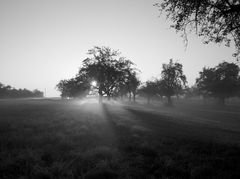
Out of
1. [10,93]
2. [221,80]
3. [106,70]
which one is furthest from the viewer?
[10,93]

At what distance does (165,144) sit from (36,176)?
277 inches

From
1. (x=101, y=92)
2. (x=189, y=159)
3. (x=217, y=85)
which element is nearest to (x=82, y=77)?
(x=101, y=92)

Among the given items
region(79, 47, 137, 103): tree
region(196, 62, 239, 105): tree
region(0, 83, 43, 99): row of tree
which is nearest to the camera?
region(79, 47, 137, 103): tree

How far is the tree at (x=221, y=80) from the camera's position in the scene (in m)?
63.8

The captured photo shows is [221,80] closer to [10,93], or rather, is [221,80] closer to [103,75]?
[103,75]

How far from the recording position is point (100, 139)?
10.9 metres

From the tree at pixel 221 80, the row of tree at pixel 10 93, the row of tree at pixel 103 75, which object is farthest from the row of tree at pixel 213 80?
the row of tree at pixel 10 93

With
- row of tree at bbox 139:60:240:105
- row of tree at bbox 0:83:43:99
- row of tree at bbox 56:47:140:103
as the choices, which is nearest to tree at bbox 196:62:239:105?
row of tree at bbox 139:60:240:105

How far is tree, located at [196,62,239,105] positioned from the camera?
6381 centimetres

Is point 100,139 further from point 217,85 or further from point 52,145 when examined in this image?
point 217,85

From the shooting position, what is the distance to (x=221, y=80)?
6562cm

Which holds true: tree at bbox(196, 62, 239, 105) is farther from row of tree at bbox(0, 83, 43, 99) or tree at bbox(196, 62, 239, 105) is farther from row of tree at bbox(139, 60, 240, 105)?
row of tree at bbox(0, 83, 43, 99)

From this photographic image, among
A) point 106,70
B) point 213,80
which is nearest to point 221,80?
point 213,80

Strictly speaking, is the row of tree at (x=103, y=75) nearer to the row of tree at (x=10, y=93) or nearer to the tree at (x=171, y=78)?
the tree at (x=171, y=78)
